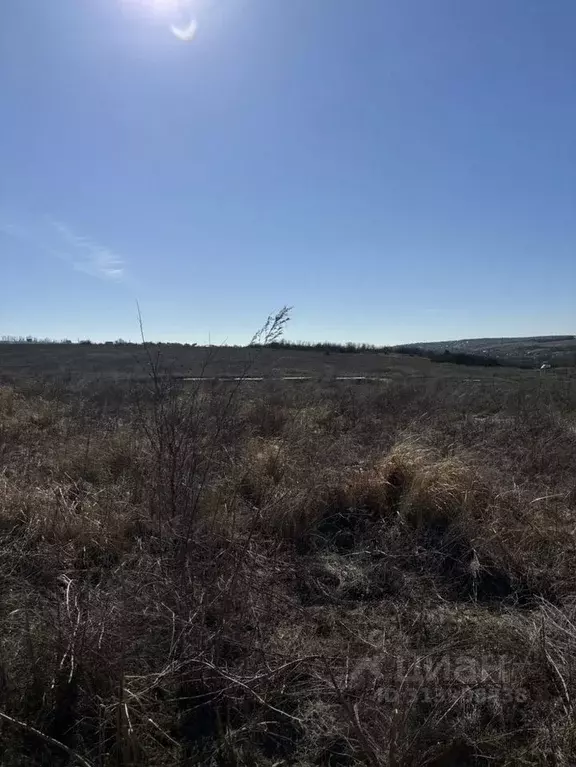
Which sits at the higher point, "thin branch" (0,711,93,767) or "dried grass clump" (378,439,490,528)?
"dried grass clump" (378,439,490,528)

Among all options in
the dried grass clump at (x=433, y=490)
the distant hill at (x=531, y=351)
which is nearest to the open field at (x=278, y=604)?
the dried grass clump at (x=433, y=490)

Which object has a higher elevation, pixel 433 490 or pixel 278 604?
pixel 433 490

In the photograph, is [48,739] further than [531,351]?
No

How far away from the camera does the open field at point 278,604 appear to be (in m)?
2.16

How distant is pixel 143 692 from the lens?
7.41ft

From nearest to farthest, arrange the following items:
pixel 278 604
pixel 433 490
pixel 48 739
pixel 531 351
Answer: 1. pixel 48 739
2. pixel 278 604
3. pixel 433 490
4. pixel 531 351

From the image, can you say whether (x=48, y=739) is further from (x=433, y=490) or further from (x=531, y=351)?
(x=531, y=351)

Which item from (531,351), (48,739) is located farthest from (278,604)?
(531,351)

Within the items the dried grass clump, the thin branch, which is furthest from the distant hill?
the thin branch

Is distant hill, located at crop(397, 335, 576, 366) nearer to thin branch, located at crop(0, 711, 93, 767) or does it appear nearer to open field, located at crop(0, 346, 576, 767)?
open field, located at crop(0, 346, 576, 767)

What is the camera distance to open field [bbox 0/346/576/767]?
2.16 metres

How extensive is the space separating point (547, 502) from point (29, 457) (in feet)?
17.7

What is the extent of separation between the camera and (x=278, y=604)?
3.11 m

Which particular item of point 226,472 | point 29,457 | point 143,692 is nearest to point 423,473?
point 226,472
